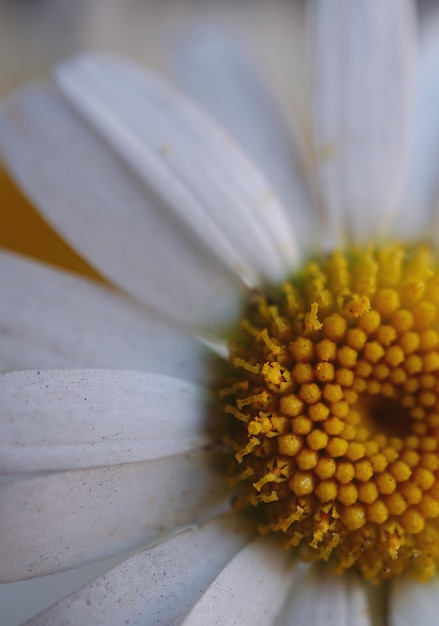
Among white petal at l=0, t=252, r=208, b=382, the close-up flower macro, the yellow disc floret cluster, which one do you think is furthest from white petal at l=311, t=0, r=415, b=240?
white petal at l=0, t=252, r=208, b=382

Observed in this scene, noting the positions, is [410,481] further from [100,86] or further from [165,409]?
[100,86]

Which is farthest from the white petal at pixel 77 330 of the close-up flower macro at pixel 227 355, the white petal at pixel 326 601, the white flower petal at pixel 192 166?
the white petal at pixel 326 601

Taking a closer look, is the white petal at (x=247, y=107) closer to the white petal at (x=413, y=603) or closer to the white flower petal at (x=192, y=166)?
the white flower petal at (x=192, y=166)

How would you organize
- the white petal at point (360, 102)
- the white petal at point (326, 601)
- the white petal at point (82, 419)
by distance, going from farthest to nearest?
the white petal at point (360, 102)
the white petal at point (326, 601)
the white petal at point (82, 419)

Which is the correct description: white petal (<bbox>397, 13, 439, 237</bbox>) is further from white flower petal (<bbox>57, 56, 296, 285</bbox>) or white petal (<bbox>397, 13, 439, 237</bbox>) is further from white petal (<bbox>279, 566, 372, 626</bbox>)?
white petal (<bbox>279, 566, 372, 626</bbox>)

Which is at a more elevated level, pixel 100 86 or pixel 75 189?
pixel 100 86

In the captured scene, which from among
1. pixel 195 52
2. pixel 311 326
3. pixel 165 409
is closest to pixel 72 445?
pixel 165 409

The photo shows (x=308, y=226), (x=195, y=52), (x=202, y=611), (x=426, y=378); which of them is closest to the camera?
(x=202, y=611)
